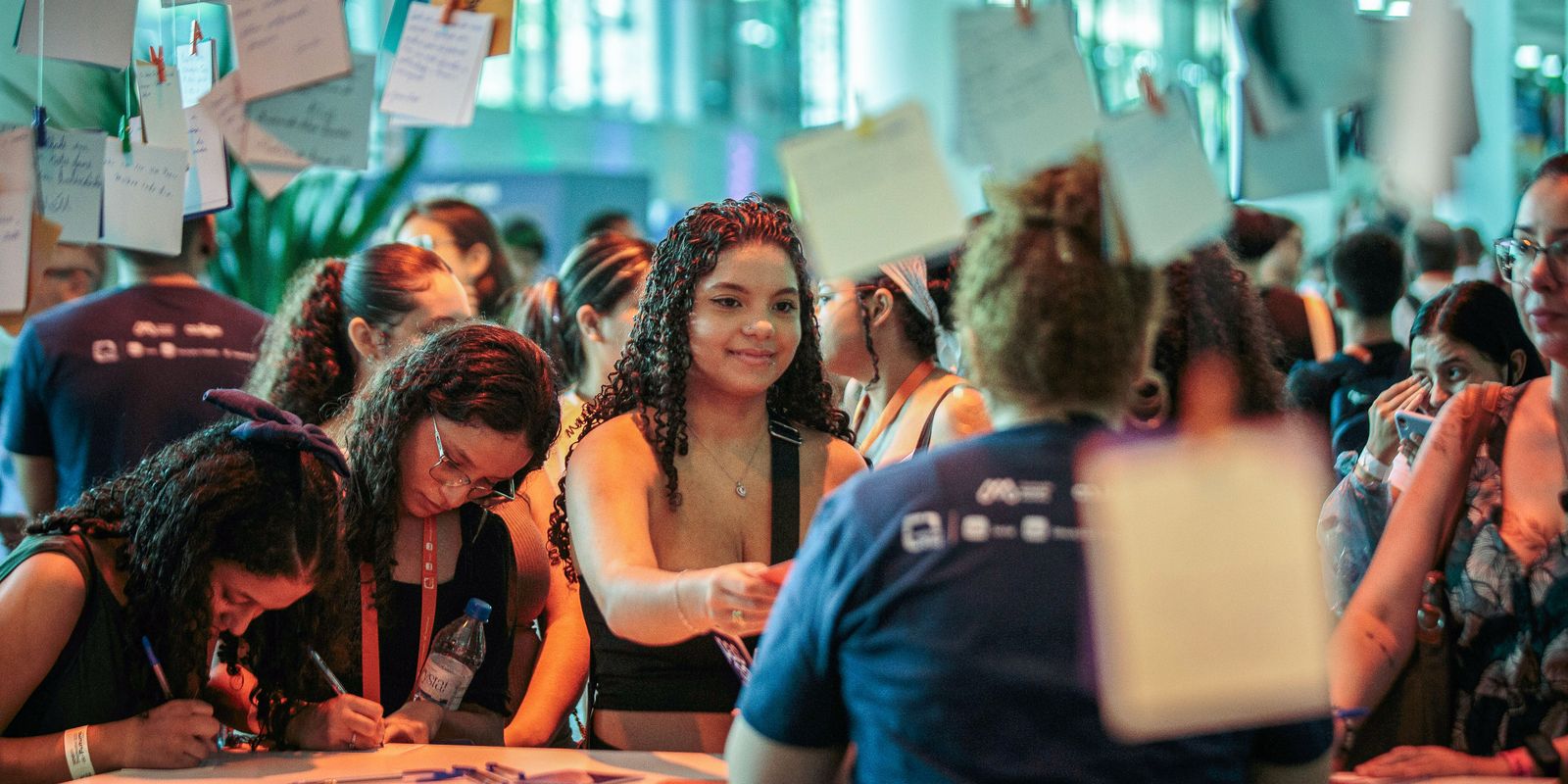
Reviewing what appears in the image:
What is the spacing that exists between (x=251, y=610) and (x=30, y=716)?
32 centimetres

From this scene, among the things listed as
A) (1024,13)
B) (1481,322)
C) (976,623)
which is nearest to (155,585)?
(976,623)

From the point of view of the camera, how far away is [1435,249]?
471 cm

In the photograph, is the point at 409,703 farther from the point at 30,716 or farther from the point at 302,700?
the point at 30,716

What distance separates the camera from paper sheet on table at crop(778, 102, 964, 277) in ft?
4.72

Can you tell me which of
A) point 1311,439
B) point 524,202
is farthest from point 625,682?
point 524,202

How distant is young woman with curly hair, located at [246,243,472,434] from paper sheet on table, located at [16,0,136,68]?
641 millimetres

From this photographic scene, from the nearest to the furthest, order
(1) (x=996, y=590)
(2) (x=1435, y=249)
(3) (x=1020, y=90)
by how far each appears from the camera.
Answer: (1) (x=996, y=590) → (3) (x=1020, y=90) → (2) (x=1435, y=249)

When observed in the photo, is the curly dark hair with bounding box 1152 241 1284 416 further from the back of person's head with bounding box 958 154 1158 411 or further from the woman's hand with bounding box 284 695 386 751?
the woman's hand with bounding box 284 695 386 751

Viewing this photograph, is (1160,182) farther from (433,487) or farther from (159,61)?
(159,61)

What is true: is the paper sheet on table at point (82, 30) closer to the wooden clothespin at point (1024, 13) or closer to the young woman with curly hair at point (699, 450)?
the young woman with curly hair at point (699, 450)

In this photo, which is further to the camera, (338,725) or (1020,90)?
(338,725)

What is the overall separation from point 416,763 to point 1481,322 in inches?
77.5

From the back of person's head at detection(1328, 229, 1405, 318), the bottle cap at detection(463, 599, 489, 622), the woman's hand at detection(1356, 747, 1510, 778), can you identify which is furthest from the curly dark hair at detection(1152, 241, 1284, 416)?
the back of person's head at detection(1328, 229, 1405, 318)

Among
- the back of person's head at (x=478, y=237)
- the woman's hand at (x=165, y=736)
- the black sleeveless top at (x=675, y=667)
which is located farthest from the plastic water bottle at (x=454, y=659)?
the back of person's head at (x=478, y=237)
